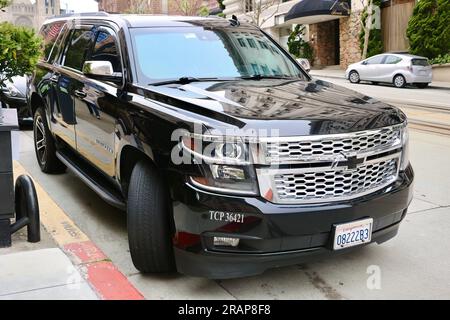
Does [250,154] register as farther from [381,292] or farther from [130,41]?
[130,41]

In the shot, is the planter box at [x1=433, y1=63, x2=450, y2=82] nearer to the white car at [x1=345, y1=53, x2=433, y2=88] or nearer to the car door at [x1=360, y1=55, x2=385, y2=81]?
the white car at [x1=345, y1=53, x2=433, y2=88]

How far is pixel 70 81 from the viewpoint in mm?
5457

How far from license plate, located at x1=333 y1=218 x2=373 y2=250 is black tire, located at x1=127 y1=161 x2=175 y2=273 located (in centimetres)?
110

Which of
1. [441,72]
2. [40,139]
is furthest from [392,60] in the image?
[40,139]

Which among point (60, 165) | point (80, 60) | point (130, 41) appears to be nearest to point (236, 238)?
point (130, 41)

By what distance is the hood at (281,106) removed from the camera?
3230mm

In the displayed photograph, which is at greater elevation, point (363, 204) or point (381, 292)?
point (363, 204)

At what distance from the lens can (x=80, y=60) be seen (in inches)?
216

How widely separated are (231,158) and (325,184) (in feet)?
2.07

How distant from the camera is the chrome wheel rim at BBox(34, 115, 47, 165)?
21.9ft

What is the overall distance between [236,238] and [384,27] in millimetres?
26975

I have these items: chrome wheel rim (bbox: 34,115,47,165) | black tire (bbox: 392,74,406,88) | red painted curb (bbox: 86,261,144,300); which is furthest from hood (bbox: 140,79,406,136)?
black tire (bbox: 392,74,406,88)

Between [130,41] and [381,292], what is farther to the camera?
[130,41]

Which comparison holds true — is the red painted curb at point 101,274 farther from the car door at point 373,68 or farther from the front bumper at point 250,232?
the car door at point 373,68
